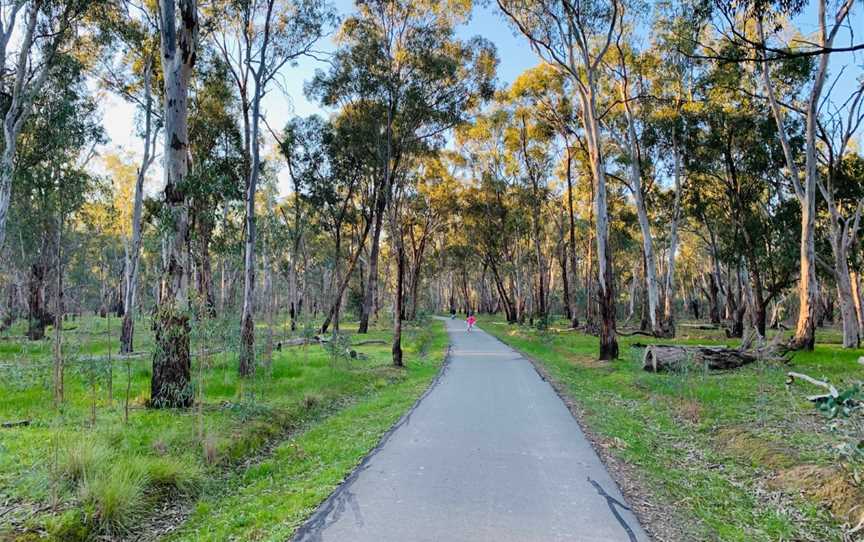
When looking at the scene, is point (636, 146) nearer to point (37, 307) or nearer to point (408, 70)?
point (408, 70)

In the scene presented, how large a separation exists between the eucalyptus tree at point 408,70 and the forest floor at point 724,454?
420 inches

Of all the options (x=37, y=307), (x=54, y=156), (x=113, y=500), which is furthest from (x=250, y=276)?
(x=37, y=307)

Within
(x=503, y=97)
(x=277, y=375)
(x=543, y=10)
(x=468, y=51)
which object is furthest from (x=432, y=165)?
(x=277, y=375)

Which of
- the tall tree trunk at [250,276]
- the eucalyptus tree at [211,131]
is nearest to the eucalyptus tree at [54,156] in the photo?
the eucalyptus tree at [211,131]

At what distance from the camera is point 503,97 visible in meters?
28.5

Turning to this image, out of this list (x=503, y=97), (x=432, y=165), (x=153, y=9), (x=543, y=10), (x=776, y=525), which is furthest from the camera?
(x=432, y=165)

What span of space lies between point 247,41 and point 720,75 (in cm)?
1761

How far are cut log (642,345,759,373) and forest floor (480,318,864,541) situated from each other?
1.93 ft

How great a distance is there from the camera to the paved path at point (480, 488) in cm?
404

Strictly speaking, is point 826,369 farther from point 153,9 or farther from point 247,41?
point 153,9

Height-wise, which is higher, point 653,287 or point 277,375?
point 653,287

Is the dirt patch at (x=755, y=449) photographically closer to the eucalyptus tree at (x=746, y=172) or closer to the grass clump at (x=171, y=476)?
the grass clump at (x=171, y=476)

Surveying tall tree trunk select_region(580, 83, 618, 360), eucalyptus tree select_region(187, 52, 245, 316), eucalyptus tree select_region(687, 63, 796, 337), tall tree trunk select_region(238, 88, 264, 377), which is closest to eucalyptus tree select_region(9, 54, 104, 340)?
eucalyptus tree select_region(187, 52, 245, 316)

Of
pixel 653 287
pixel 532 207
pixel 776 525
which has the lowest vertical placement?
pixel 776 525
